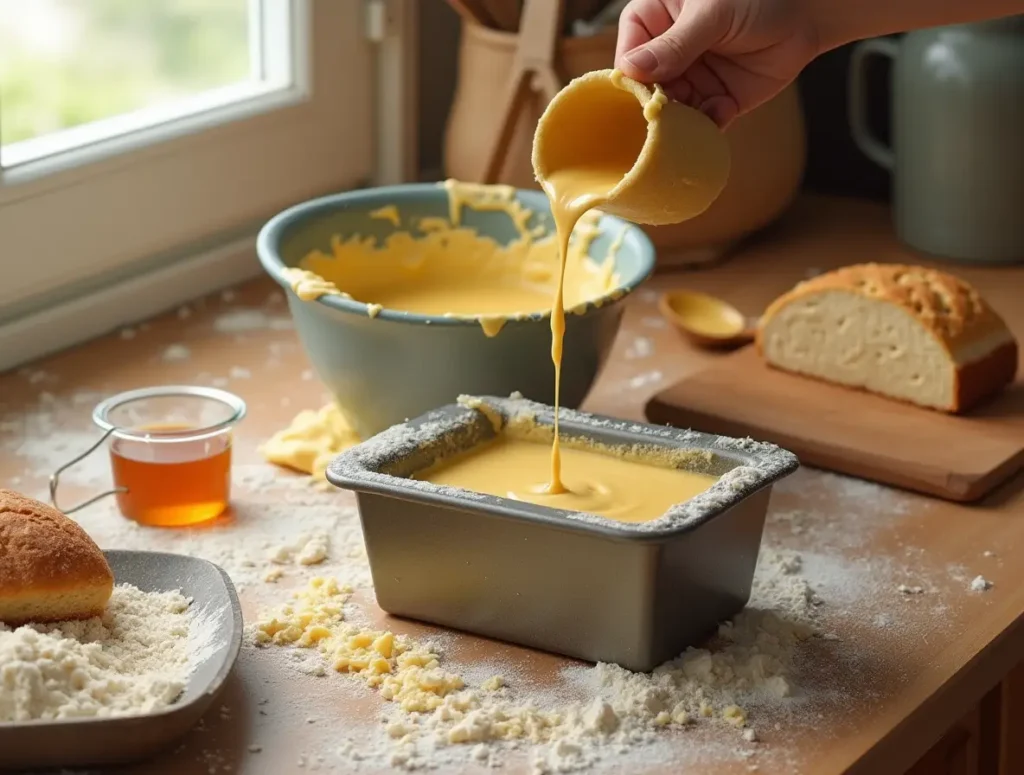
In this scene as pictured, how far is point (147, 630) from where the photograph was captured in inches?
38.9

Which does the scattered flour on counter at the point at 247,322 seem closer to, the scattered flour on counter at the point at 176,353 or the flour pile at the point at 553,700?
the scattered flour on counter at the point at 176,353

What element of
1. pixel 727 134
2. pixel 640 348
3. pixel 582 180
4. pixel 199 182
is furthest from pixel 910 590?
pixel 199 182

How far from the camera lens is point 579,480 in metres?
1.10

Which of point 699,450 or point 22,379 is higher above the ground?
point 699,450

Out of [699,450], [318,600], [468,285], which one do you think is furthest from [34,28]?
[699,450]

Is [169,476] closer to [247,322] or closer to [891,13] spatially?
[247,322]

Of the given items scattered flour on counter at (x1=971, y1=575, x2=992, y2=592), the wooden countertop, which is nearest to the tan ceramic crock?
the wooden countertop

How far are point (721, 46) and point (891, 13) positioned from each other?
0.14 metres

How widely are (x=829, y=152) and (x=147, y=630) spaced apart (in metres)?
1.33

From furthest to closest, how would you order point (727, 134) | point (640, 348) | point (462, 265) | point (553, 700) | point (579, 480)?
point (727, 134) < point (640, 348) < point (462, 265) < point (579, 480) < point (553, 700)

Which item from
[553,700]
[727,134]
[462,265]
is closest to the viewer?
[553,700]

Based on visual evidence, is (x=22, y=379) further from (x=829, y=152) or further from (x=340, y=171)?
(x=829, y=152)

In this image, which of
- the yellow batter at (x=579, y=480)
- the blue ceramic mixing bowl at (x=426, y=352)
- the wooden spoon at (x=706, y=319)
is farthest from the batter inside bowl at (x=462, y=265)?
the yellow batter at (x=579, y=480)

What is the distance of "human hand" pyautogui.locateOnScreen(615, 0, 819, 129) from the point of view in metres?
1.12
